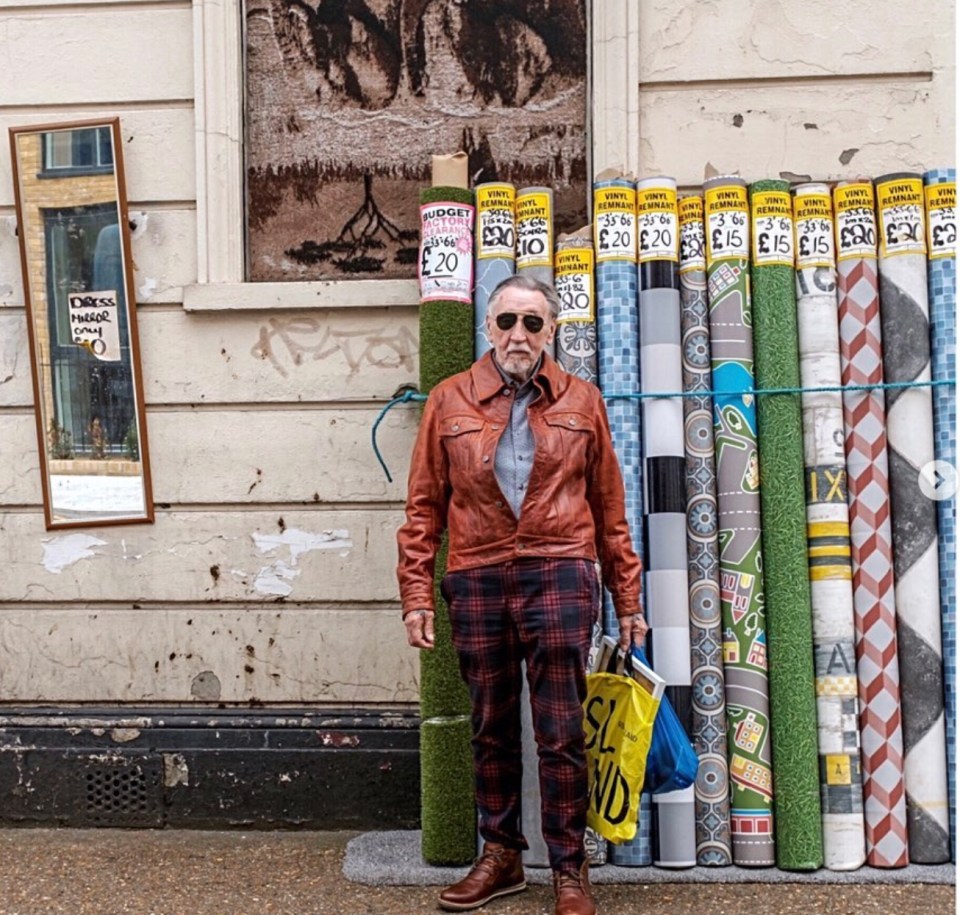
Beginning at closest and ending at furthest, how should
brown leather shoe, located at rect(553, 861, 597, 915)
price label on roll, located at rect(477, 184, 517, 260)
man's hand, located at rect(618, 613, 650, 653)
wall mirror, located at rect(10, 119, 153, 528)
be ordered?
brown leather shoe, located at rect(553, 861, 597, 915), man's hand, located at rect(618, 613, 650, 653), price label on roll, located at rect(477, 184, 517, 260), wall mirror, located at rect(10, 119, 153, 528)

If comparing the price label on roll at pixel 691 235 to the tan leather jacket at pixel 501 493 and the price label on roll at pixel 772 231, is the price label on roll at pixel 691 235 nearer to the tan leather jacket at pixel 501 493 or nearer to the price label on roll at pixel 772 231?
the price label on roll at pixel 772 231

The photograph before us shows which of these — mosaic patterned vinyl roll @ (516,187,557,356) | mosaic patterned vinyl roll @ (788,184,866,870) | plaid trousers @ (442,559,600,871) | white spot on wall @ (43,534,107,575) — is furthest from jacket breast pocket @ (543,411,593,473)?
white spot on wall @ (43,534,107,575)

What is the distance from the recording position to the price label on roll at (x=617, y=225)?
4.48m

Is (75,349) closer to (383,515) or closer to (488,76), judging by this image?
(383,515)

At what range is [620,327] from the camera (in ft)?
14.6

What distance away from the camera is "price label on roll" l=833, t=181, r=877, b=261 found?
14.6 feet

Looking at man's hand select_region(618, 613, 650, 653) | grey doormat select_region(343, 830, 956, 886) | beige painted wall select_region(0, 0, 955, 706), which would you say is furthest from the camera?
beige painted wall select_region(0, 0, 955, 706)

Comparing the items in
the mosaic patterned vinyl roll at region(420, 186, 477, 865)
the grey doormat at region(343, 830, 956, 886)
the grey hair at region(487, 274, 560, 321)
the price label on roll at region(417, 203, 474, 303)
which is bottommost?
the grey doormat at region(343, 830, 956, 886)

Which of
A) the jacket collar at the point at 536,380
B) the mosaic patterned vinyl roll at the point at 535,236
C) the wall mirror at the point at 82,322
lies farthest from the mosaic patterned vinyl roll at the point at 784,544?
the wall mirror at the point at 82,322

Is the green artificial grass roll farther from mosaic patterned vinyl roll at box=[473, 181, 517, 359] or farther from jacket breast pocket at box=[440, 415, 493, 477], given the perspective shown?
mosaic patterned vinyl roll at box=[473, 181, 517, 359]

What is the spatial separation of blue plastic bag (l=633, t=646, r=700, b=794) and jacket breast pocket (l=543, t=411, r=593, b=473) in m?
0.83

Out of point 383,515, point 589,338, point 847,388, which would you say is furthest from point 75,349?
point 847,388

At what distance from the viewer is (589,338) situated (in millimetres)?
4496

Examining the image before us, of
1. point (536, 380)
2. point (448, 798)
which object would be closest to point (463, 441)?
point (536, 380)
